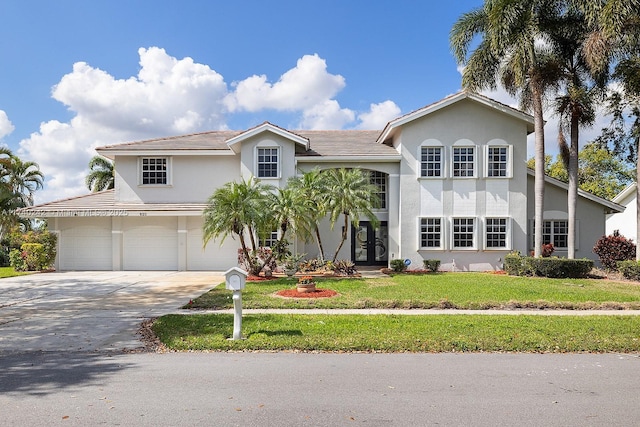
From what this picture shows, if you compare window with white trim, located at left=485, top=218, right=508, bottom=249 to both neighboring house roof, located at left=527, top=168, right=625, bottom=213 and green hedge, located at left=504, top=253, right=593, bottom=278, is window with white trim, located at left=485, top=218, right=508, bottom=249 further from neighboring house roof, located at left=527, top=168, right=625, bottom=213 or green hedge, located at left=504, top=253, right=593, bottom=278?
neighboring house roof, located at left=527, top=168, right=625, bottom=213

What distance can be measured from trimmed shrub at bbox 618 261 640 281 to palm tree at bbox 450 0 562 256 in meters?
3.10

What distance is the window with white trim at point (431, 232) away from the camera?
19531 millimetres

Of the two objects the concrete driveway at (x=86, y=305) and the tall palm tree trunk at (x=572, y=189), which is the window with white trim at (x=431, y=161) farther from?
the concrete driveway at (x=86, y=305)

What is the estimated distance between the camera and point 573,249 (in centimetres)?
1833

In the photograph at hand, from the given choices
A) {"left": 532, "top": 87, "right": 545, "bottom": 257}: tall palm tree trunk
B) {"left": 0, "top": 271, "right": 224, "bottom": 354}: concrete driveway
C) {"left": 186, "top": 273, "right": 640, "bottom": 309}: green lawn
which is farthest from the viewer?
{"left": 532, "top": 87, "right": 545, "bottom": 257}: tall palm tree trunk

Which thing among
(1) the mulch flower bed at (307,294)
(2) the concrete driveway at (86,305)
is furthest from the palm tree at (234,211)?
(1) the mulch flower bed at (307,294)

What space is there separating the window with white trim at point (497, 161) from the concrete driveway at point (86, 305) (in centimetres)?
1349

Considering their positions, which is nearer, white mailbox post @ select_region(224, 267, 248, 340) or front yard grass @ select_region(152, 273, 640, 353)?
front yard grass @ select_region(152, 273, 640, 353)

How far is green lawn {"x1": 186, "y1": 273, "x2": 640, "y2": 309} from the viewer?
10602mm

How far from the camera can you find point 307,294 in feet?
39.3

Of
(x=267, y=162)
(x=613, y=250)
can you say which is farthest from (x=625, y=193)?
(x=267, y=162)

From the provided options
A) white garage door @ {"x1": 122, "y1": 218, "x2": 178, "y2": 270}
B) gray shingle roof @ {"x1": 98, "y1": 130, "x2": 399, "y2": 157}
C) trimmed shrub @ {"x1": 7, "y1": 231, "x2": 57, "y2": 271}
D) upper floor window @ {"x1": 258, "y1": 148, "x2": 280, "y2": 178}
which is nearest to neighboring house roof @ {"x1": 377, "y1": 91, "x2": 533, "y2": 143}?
gray shingle roof @ {"x1": 98, "y1": 130, "x2": 399, "y2": 157}

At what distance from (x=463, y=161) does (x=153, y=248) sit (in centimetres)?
1555

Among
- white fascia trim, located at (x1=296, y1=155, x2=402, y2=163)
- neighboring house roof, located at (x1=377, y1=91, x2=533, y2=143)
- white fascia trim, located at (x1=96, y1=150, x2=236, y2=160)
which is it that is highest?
neighboring house roof, located at (x1=377, y1=91, x2=533, y2=143)
